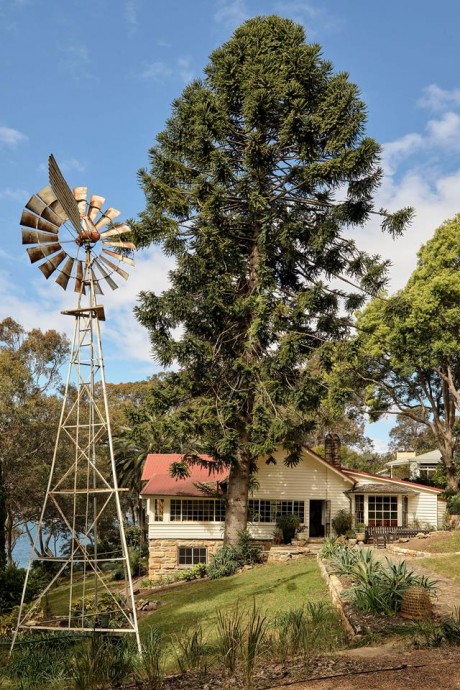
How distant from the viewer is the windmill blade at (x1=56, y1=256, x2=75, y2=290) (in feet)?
44.5

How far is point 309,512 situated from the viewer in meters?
28.8

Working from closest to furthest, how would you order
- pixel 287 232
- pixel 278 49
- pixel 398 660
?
pixel 398 660 → pixel 287 232 → pixel 278 49

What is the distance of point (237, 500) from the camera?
22.7m

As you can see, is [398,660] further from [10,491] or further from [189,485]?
[10,491]

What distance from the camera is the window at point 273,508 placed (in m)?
28.3

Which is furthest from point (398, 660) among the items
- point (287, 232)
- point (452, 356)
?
point (452, 356)

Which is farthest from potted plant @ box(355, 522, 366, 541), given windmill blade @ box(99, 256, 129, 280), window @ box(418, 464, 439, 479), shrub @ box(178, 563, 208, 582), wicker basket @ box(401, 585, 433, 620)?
windmill blade @ box(99, 256, 129, 280)

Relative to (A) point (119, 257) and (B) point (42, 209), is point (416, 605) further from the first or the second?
(B) point (42, 209)

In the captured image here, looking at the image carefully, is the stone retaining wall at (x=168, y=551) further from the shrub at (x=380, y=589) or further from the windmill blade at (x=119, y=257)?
the windmill blade at (x=119, y=257)

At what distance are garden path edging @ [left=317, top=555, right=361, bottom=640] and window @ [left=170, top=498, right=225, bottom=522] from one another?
11.2 meters

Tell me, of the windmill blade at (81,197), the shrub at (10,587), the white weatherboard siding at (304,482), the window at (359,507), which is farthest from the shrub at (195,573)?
the windmill blade at (81,197)

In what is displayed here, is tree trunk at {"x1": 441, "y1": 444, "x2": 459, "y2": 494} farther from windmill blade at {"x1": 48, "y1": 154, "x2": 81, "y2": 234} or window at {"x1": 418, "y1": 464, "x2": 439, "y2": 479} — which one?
windmill blade at {"x1": 48, "y1": 154, "x2": 81, "y2": 234}

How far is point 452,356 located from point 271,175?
13760 mm

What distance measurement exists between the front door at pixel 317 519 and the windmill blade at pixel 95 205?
65.4 feet
